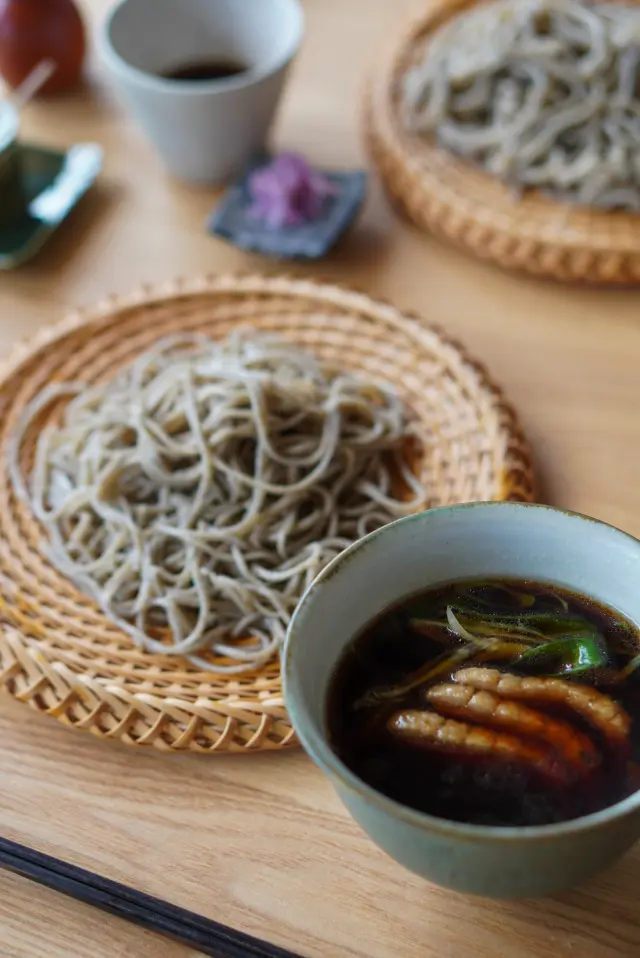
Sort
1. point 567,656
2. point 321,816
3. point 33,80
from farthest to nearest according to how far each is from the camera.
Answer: point 33,80, point 321,816, point 567,656

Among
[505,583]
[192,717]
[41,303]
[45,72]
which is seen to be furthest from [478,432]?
[45,72]

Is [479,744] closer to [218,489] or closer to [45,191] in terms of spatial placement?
[218,489]

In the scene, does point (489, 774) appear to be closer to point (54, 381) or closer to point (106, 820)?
point (106, 820)

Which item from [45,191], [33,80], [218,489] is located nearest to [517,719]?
[218,489]

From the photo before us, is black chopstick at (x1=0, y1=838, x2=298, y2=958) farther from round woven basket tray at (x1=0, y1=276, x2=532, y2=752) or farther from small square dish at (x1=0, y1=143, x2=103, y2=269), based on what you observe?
small square dish at (x1=0, y1=143, x2=103, y2=269)

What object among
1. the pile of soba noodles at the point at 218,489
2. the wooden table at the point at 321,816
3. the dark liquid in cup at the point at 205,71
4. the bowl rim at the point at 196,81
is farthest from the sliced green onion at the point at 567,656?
the dark liquid in cup at the point at 205,71

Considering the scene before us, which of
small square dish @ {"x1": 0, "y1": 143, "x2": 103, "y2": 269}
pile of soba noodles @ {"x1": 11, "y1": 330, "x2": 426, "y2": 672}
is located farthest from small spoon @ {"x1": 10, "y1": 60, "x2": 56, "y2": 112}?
pile of soba noodles @ {"x1": 11, "y1": 330, "x2": 426, "y2": 672}
